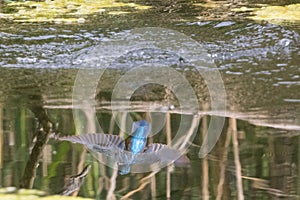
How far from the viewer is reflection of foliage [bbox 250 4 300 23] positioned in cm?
355

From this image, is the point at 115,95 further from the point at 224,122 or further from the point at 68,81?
the point at 224,122

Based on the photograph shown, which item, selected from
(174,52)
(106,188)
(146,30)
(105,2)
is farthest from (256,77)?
(105,2)

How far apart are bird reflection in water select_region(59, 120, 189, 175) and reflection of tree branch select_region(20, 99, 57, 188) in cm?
7

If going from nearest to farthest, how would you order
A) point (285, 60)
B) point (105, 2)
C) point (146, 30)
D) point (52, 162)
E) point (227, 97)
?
point (52, 162) → point (227, 97) → point (285, 60) → point (146, 30) → point (105, 2)

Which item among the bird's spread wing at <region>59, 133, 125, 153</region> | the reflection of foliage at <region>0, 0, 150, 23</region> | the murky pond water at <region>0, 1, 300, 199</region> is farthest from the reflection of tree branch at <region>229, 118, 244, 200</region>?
the reflection of foliage at <region>0, 0, 150, 23</region>

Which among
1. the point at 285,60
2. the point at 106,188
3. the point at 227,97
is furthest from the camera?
the point at 285,60

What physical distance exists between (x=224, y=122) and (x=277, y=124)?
164mm

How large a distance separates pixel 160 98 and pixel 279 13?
1563mm

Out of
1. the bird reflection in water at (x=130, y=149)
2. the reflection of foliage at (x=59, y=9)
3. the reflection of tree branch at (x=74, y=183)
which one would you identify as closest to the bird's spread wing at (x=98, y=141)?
the bird reflection in water at (x=130, y=149)

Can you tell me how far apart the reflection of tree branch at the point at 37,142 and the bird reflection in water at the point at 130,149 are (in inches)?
2.7

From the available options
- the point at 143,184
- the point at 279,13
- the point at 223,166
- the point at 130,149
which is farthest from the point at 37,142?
the point at 279,13

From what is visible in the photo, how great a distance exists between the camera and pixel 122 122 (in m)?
2.03

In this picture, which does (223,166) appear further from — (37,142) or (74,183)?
(37,142)

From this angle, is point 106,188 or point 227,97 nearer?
point 106,188
